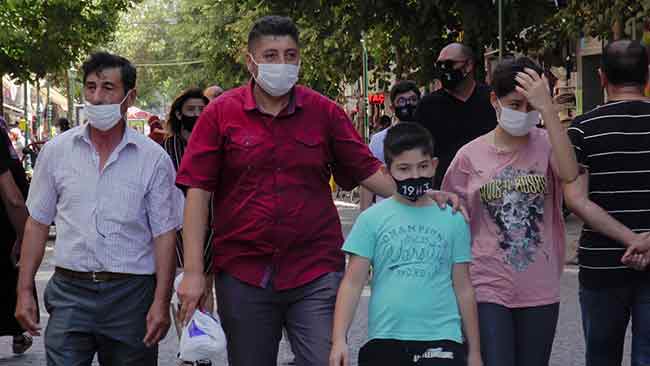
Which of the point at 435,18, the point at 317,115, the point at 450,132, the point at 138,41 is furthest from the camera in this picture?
the point at 138,41

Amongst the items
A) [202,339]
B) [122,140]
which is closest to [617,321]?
[202,339]

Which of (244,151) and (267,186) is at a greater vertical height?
(244,151)

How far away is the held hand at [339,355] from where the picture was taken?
5.33 m

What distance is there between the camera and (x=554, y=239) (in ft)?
20.0

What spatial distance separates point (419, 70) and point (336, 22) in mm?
1777

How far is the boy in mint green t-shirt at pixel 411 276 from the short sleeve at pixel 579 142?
0.77 meters

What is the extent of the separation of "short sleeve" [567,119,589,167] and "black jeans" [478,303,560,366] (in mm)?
612

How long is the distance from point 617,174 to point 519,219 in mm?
449

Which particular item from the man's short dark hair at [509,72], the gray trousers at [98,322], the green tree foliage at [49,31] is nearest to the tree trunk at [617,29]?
the man's short dark hair at [509,72]

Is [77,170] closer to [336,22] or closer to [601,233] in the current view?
[601,233]

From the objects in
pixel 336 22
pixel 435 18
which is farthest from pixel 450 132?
pixel 336 22

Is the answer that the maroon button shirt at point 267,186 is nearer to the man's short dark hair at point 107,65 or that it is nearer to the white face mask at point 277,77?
the white face mask at point 277,77

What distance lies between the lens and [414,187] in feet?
17.9

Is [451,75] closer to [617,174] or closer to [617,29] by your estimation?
[617,174]
